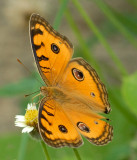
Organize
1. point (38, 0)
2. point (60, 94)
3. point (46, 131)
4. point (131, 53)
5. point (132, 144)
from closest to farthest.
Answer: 1. point (46, 131)
2. point (60, 94)
3. point (132, 144)
4. point (38, 0)
5. point (131, 53)

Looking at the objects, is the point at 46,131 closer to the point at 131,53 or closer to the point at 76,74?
the point at 76,74

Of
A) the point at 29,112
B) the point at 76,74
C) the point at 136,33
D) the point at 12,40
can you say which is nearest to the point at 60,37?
the point at 76,74

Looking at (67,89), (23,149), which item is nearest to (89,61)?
(67,89)

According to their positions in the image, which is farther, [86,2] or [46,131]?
[86,2]

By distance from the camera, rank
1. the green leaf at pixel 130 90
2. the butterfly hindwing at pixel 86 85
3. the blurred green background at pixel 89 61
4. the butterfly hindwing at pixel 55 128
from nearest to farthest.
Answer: the butterfly hindwing at pixel 55 128 → the butterfly hindwing at pixel 86 85 → the green leaf at pixel 130 90 → the blurred green background at pixel 89 61

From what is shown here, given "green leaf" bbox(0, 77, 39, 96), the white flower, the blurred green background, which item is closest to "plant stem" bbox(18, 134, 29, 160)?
the blurred green background

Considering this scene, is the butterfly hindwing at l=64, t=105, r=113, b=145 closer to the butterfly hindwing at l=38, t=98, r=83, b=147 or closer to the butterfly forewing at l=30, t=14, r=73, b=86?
the butterfly hindwing at l=38, t=98, r=83, b=147

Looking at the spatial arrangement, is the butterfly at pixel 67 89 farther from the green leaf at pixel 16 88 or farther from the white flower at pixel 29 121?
the green leaf at pixel 16 88

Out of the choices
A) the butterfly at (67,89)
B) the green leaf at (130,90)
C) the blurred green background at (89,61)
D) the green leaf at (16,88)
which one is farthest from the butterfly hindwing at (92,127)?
the green leaf at (16,88)
